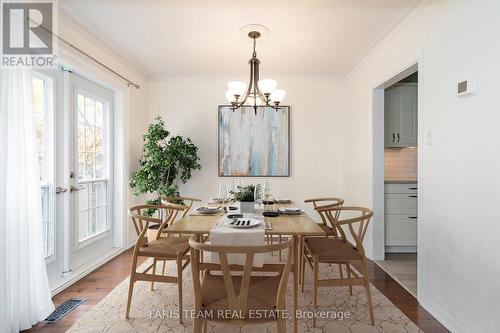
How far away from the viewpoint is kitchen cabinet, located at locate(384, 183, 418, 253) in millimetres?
3758

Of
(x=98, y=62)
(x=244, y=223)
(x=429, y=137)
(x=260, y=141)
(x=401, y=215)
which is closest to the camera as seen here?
(x=244, y=223)

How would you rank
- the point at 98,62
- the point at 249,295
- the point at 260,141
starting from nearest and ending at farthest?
1. the point at 249,295
2. the point at 98,62
3. the point at 260,141

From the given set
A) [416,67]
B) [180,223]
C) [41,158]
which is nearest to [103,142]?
[41,158]

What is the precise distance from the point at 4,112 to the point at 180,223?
1376mm

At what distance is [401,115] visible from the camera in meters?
3.96

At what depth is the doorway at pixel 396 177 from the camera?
3.54 m

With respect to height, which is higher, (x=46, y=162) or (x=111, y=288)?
(x=46, y=162)

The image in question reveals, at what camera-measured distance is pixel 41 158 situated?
107 inches

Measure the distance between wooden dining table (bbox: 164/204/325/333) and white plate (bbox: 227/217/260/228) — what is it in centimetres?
12

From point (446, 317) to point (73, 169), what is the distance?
3.63 meters

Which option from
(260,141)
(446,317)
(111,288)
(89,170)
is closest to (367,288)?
(446,317)

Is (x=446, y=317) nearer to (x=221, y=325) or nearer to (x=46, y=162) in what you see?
(x=221, y=325)

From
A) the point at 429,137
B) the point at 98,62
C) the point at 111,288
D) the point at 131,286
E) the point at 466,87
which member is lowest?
the point at 111,288

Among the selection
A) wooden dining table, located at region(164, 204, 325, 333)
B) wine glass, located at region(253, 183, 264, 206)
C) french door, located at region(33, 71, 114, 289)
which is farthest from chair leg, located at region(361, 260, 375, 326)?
french door, located at region(33, 71, 114, 289)
